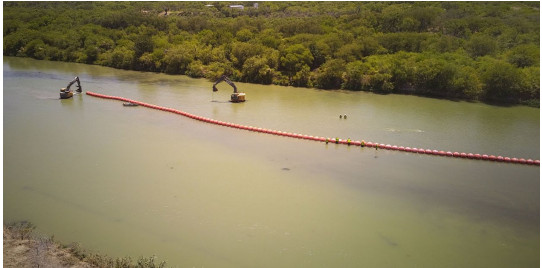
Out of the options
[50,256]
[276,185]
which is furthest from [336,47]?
[50,256]

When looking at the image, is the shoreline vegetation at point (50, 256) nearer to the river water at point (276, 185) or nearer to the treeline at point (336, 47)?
the river water at point (276, 185)

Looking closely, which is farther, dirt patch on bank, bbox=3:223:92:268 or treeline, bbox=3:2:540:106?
treeline, bbox=3:2:540:106

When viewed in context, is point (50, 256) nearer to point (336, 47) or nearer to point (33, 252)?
point (33, 252)

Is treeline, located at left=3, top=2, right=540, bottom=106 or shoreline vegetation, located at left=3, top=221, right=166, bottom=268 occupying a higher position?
treeline, located at left=3, top=2, right=540, bottom=106

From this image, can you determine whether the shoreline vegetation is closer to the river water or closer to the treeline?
the river water

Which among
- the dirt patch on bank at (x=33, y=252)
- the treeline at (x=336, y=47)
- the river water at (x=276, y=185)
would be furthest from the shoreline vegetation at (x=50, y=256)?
the treeline at (x=336, y=47)

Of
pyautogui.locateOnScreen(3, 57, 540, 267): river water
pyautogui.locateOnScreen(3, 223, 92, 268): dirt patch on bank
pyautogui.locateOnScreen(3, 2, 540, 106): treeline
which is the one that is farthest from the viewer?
pyautogui.locateOnScreen(3, 2, 540, 106): treeline

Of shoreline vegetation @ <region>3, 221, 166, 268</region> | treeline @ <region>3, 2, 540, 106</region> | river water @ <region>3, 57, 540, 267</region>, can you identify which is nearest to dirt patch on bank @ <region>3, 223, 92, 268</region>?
shoreline vegetation @ <region>3, 221, 166, 268</region>
